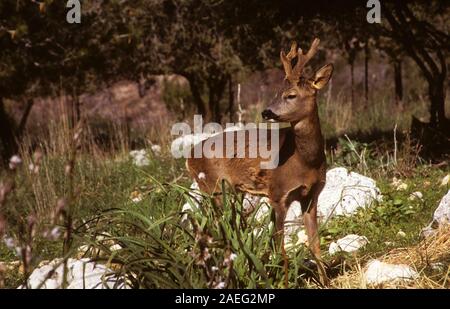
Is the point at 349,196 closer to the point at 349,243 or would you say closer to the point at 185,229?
the point at 349,243

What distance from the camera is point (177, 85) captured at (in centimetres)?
1992

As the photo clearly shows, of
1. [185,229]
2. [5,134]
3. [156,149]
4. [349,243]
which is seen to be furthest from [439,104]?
[5,134]

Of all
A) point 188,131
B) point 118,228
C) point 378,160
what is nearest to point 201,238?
point 118,228

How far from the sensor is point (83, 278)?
13.5 ft

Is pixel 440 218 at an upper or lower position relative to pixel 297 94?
lower

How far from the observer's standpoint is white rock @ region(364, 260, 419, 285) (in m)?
4.77

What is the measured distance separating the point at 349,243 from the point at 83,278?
2.51 meters

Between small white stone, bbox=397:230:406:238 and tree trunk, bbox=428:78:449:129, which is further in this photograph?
tree trunk, bbox=428:78:449:129

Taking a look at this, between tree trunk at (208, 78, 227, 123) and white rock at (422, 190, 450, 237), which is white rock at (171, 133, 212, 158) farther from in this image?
white rock at (422, 190, 450, 237)

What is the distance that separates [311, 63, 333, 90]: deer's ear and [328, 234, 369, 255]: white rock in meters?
Answer: 1.27

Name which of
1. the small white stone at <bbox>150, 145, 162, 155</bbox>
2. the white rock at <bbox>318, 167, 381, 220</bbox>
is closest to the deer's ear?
the white rock at <bbox>318, 167, 381, 220</bbox>

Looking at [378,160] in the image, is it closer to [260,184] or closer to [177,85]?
[260,184]

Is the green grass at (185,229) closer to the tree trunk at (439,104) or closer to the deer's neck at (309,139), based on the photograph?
the deer's neck at (309,139)

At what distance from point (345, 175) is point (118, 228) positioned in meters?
2.55
